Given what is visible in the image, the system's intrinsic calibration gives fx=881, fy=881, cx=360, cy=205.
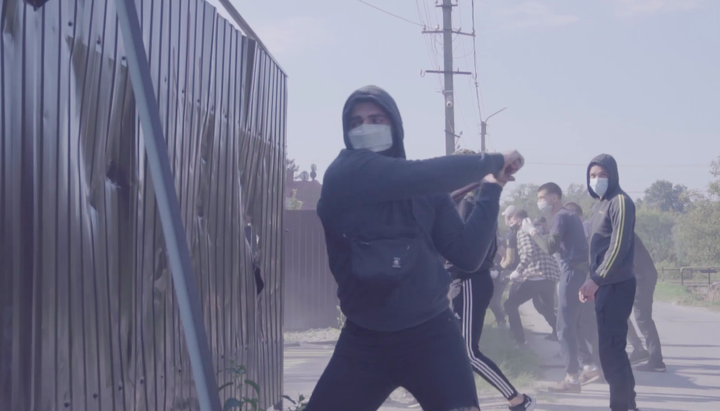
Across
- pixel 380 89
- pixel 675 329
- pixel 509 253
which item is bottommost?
pixel 675 329

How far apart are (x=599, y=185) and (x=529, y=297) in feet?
15.9

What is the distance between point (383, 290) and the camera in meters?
3.09

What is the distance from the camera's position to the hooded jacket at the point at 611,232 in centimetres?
622

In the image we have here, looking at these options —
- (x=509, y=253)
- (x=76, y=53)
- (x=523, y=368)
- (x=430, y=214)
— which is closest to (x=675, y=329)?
(x=509, y=253)

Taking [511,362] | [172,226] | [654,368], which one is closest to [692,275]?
[654,368]

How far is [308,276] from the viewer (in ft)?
46.3

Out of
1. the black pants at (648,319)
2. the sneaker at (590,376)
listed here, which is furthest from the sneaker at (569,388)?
the black pants at (648,319)

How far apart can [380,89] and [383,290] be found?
32.1 inches

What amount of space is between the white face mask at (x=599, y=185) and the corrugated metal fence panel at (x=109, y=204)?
2950mm

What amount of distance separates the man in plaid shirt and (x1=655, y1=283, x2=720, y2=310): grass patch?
11017 mm

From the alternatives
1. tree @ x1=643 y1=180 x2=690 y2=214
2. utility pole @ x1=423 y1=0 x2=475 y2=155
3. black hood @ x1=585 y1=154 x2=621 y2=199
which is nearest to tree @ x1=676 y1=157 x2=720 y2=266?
utility pole @ x1=423 y1=0 x2=475 y2=155

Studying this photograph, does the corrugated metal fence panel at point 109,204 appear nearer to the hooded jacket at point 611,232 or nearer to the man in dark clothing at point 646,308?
the hooded jacket at point 611,232

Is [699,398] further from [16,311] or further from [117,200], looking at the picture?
[16,311]

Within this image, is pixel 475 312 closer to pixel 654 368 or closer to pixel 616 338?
pixel 616 338
